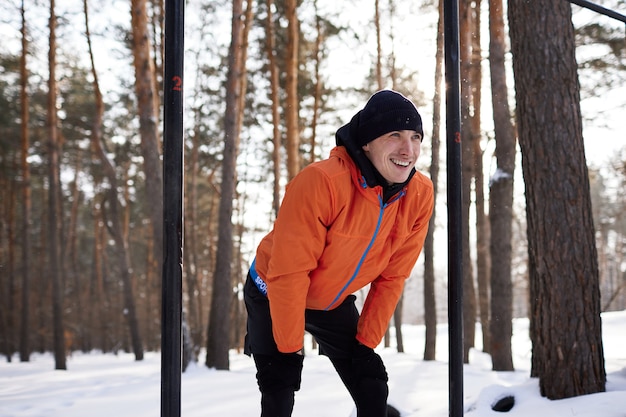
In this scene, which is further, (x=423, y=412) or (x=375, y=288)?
(x=423, y=412)

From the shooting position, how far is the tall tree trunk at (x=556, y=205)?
3.31 meters

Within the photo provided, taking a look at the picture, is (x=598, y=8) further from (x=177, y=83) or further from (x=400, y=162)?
(x=177, y=83)

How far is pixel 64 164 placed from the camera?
719 inches

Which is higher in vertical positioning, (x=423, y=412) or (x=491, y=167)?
(x=491, y=167)

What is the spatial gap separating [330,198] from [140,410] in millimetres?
3453

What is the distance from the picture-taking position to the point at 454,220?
1.59 m

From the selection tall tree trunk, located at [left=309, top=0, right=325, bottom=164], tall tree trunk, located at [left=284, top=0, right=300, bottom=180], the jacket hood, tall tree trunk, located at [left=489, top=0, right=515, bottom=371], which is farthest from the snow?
tall tree trunk, located at [left=309, top=0, right=325, bottom=164]

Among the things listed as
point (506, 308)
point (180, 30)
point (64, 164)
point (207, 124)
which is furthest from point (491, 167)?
point (64, 164)

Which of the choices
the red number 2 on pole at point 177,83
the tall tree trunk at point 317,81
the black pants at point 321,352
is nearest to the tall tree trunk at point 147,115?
the tall tree trunk at point 317,81

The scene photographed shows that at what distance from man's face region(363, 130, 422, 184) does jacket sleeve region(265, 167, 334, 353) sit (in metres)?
0.20

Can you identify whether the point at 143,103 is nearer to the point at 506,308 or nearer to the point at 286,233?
the point at 506,308

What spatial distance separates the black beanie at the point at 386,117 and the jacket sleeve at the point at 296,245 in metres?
0.23

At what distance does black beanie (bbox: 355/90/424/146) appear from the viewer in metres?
1.80

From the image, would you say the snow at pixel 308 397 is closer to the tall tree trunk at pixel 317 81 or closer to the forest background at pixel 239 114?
the forest background at pixel 239 114
